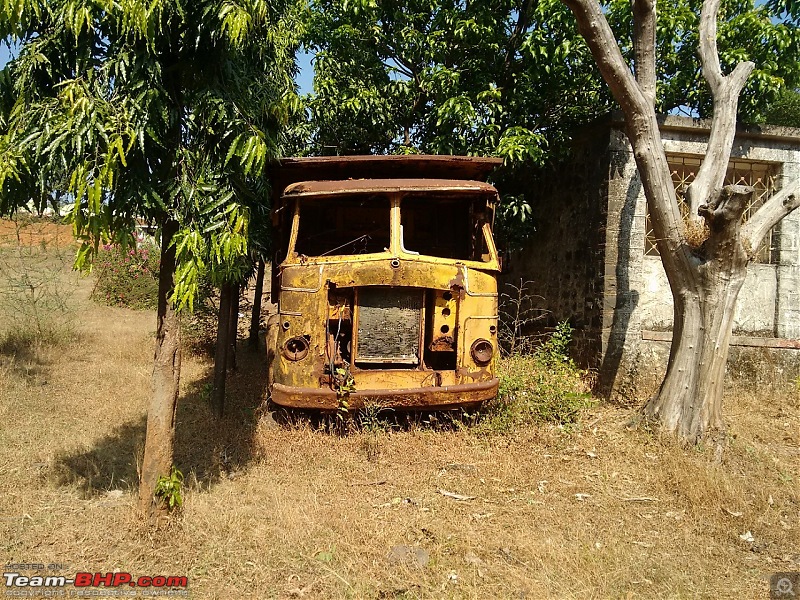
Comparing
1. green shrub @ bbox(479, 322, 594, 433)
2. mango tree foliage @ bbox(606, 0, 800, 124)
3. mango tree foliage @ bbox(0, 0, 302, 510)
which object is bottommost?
green shrub @ bbox(479, 322, 594, 433)

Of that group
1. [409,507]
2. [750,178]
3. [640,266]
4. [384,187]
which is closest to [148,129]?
[384,187]

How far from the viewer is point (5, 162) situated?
3250 millimetres

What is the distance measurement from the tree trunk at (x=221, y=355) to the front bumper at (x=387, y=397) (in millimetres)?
1414

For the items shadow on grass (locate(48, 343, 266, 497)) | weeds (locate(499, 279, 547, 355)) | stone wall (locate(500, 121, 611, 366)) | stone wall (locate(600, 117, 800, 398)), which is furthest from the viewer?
weeds (locate(499, 279, 547, 355))

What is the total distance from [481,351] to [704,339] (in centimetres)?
223

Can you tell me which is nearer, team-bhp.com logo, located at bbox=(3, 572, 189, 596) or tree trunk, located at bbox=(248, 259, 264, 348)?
team-bhp.com logo, located at bbox=(3, 572, 189, 596)

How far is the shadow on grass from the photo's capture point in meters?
4.84

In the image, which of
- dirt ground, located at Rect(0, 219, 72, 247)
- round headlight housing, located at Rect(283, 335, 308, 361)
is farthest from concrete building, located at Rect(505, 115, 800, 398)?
dirt ground, located at Rect(0, 219, 72, 247)

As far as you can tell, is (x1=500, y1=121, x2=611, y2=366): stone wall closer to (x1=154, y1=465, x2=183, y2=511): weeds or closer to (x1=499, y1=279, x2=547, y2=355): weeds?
(x1=499, y1=279, x2=547, y2=355): weeds

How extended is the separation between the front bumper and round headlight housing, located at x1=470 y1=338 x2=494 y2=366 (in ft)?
0.81

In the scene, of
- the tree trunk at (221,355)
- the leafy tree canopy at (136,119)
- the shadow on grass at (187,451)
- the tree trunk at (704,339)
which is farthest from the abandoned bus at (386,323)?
the tree trunk at (704,339)

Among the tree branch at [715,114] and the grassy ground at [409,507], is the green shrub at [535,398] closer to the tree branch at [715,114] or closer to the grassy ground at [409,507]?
the grassy ground at [409,507]

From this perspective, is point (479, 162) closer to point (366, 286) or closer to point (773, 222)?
point (366, 286)

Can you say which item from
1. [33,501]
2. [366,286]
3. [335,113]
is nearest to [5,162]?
[33,501]
